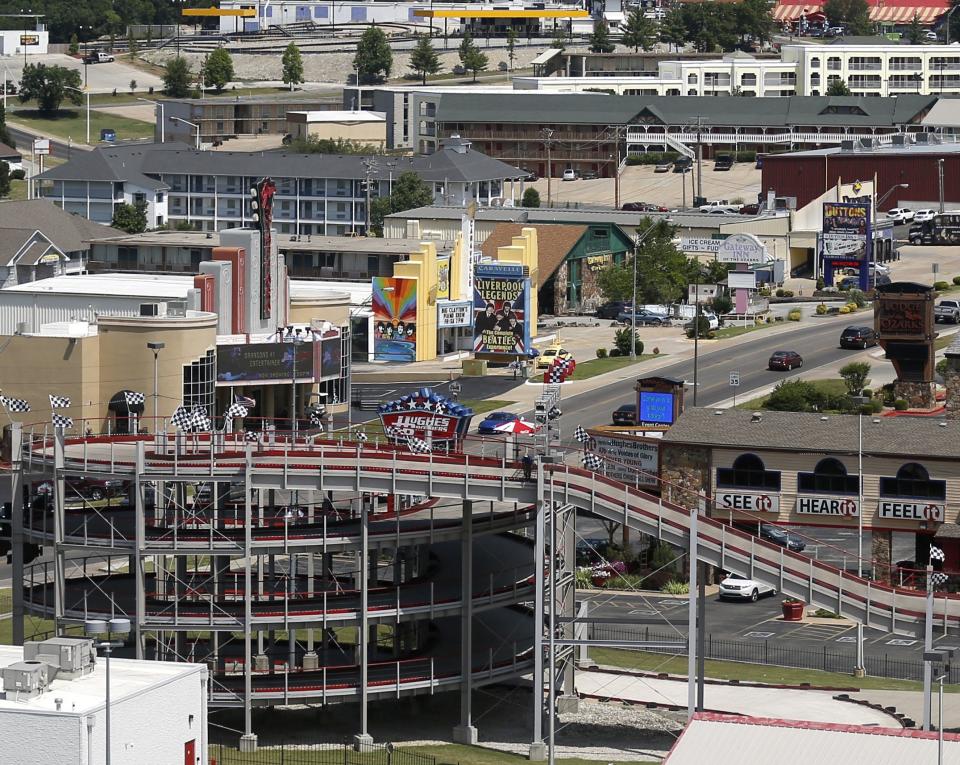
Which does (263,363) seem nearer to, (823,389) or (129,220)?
(823,389)

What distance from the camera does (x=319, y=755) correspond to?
64.9m

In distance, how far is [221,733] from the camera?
67062 mm

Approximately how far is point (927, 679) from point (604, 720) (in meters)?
12.1

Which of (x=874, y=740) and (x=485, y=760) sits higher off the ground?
(x=874, y=740)

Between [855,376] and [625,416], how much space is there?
15.8m

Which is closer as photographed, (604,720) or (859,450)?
(604,720)

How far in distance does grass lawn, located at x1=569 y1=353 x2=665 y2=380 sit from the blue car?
15.6 meters

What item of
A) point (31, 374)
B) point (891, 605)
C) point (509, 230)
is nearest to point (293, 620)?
point (891, 605)

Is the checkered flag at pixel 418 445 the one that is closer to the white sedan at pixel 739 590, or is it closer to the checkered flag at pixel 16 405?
the white sedan at pixel 739 590

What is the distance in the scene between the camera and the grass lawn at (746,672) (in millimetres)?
74062

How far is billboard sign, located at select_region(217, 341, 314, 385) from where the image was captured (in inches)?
4673

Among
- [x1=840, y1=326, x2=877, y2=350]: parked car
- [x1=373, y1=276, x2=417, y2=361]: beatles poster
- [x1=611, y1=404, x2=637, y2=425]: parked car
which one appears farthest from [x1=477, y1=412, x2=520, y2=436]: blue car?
[x1=840, y1=326, x2=877, y2=350]: parked car

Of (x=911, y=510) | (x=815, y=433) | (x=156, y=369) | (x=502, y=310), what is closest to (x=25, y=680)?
(x=815, y=433)

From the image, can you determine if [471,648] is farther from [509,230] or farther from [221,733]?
[509,230]
